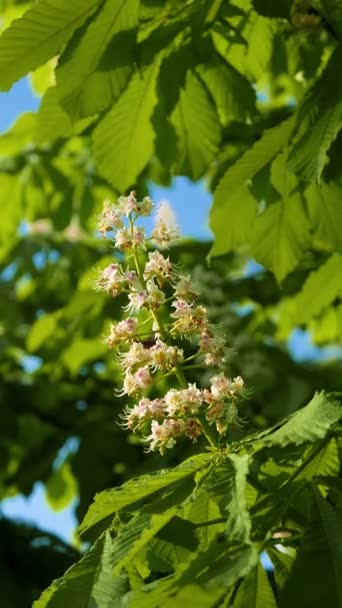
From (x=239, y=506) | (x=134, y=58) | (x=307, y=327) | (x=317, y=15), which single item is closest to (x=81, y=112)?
(x=134, y=58)

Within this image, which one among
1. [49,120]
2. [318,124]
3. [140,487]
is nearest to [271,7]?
[318,124]

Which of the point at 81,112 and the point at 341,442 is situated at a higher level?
the point at 81,112

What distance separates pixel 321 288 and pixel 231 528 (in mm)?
1814

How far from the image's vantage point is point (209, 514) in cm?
161

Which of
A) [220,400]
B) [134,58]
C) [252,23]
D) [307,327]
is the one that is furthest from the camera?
[307,327]

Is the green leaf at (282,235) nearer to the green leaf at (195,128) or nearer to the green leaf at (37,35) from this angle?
the green leaf at (195,128)

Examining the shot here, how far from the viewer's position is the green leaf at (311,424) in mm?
1387

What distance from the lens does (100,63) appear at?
7.21ft

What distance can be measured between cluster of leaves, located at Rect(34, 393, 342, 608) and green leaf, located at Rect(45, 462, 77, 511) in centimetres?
379

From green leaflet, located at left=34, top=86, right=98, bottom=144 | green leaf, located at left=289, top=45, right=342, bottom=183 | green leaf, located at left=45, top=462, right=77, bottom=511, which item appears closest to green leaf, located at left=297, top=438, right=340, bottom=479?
green leaf, located at left=289, top=45, right=342, bottom=183

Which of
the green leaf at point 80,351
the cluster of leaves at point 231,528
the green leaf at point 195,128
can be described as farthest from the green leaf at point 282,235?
the green leaf at point 80,351

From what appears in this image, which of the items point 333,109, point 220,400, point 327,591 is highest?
point 333,109

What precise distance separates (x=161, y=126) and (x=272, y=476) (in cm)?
115

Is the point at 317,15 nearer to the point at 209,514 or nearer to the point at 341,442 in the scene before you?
the point at 341,442
